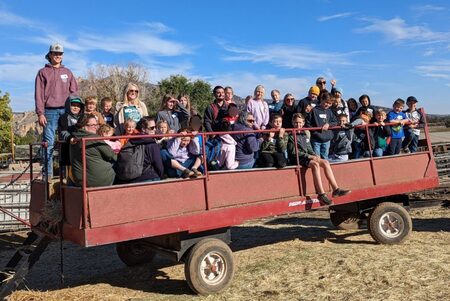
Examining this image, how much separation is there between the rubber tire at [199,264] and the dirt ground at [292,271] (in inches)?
4.5

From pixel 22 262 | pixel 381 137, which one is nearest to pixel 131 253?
pixel 22 262

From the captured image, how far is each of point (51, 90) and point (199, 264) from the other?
368cm

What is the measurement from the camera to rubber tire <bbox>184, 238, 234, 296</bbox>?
5273 mm

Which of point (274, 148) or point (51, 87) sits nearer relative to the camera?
point (274, 148)

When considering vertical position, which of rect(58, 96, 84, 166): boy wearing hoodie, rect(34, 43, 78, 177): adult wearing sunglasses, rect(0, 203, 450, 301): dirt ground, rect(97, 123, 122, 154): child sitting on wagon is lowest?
rect(0, 203, 450, 301): dirt ground

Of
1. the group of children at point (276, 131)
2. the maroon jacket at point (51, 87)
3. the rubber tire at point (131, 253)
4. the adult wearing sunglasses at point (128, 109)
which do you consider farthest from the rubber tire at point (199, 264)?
the maroon jacket at point (51, 87)

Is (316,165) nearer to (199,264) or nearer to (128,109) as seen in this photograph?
(199,264)

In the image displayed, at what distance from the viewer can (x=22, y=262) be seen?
541 centimetres

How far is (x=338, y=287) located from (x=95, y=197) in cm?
300

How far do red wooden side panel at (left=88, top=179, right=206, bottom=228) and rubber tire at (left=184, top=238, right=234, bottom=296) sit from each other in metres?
0.47

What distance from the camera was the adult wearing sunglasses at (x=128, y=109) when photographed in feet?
21.4

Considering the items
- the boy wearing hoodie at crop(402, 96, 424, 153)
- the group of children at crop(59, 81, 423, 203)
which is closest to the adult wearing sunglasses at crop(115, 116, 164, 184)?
the group of children at crop(59, 81, 423, 203)

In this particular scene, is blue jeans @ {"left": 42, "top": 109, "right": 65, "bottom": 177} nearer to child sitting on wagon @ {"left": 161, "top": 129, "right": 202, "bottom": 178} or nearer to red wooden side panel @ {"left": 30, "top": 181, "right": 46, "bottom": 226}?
red wooden side panel @ {"left": 30, "top": 181, "right": 46, "bottom": 226}

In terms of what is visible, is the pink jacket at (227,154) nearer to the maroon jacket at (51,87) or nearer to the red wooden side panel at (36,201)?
the red wooden side panel at (36,201)
